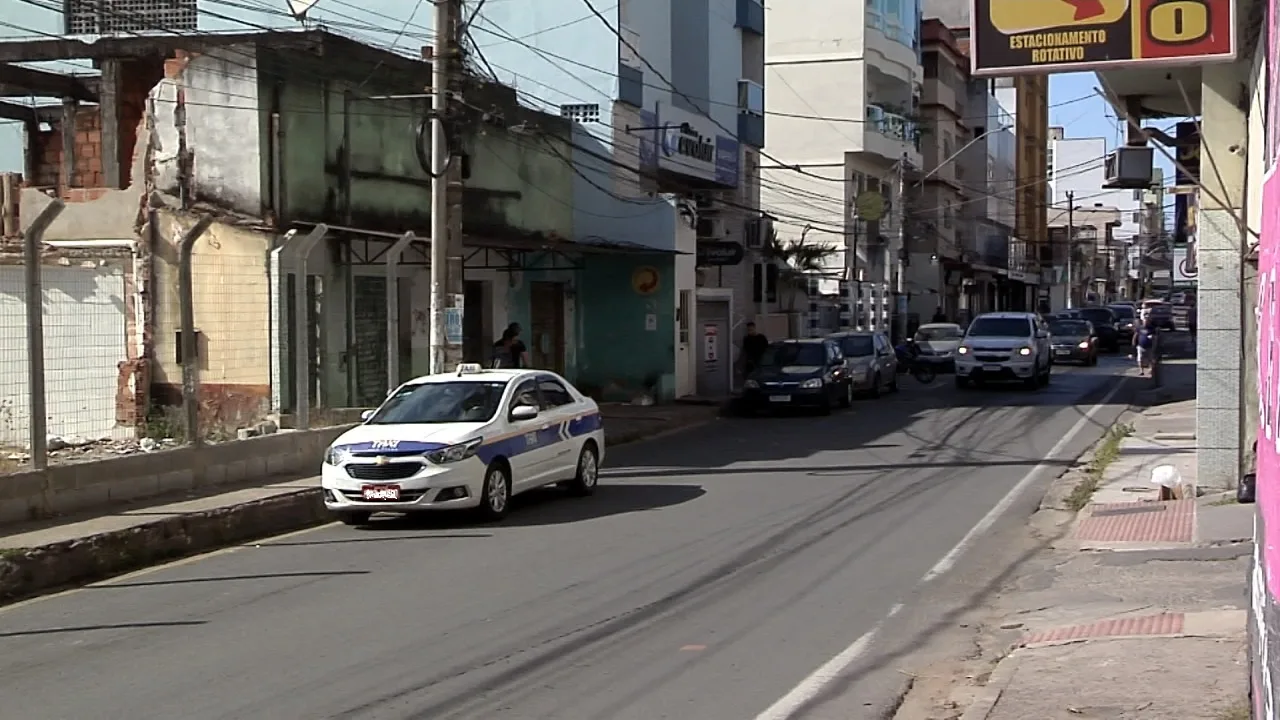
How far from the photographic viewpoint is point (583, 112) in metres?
31.0

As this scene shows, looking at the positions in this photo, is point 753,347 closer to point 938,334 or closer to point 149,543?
point 938,334

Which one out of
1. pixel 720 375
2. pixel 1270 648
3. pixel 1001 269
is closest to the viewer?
pixel 1270 648

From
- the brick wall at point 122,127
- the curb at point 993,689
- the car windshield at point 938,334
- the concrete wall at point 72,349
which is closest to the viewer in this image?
the curb at point 993,689

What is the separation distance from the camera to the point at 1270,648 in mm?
3434

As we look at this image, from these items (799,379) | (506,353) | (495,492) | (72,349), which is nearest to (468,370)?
(495,492)

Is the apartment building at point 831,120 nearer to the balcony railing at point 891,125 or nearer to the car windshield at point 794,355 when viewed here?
the balcony railing at point 891,125

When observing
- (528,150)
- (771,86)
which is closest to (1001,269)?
(771,86)

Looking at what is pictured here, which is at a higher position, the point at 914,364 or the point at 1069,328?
the point at 1069,328

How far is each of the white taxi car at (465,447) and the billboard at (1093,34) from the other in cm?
585

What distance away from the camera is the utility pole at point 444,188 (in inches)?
689

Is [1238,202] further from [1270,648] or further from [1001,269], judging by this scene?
[1001,269]

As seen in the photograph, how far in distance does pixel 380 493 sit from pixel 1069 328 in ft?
120

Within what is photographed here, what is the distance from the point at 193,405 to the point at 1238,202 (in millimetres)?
11269

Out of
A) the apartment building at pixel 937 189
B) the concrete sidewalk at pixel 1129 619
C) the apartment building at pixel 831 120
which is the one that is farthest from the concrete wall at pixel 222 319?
the apartment building at pixel 937 189
